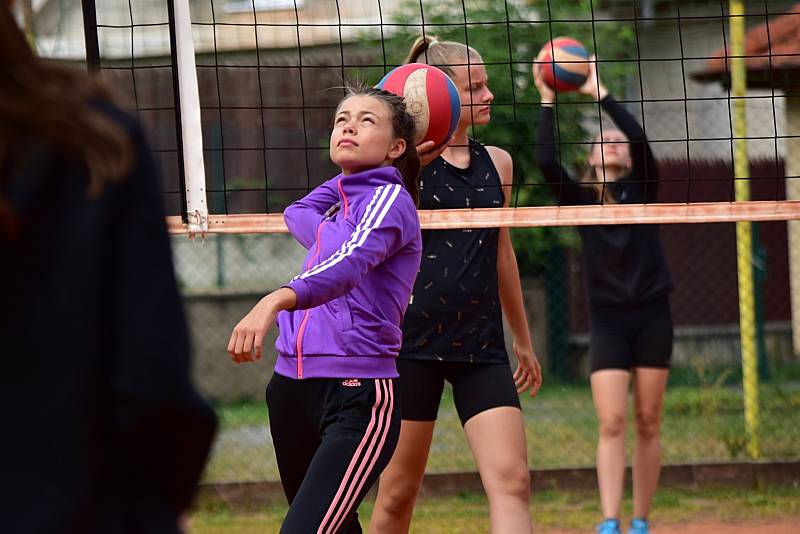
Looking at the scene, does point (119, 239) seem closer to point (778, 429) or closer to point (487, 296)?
point (487, 296)

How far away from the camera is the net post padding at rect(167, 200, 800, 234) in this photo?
16.3 ft

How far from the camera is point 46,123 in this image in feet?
5.43

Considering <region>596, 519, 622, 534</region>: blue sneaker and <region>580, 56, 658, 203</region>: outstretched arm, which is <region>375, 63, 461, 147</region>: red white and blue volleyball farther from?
<region>596, 519, 622, 534</region>: blue sneaker

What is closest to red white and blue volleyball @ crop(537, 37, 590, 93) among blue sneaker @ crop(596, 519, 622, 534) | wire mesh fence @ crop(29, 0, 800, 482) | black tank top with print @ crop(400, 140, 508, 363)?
black tank top with print @ crop(400, 140, 508, 363)

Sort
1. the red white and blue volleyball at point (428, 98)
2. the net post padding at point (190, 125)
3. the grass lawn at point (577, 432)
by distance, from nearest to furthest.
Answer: the red white and blue volleyball at point (428, 98)
the net post padding at point (190, 125)
the grass lawn at point (577, 432)

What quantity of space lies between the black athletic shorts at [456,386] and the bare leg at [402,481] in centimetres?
5

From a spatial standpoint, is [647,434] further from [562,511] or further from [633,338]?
[562,511]

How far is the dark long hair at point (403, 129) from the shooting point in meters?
4.07

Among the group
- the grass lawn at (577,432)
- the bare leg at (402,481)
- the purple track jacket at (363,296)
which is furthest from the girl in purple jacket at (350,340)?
the grass lawn at (577,432)

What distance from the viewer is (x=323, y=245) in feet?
12.7

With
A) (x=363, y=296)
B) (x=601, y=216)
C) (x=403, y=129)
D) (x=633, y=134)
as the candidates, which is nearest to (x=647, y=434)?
(x=633, y=134)

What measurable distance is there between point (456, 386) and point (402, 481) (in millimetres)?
360

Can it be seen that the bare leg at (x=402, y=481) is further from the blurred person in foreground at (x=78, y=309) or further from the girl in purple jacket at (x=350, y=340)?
the blurred person in foreground at (x=78, y=309)

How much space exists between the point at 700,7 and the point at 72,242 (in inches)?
632
